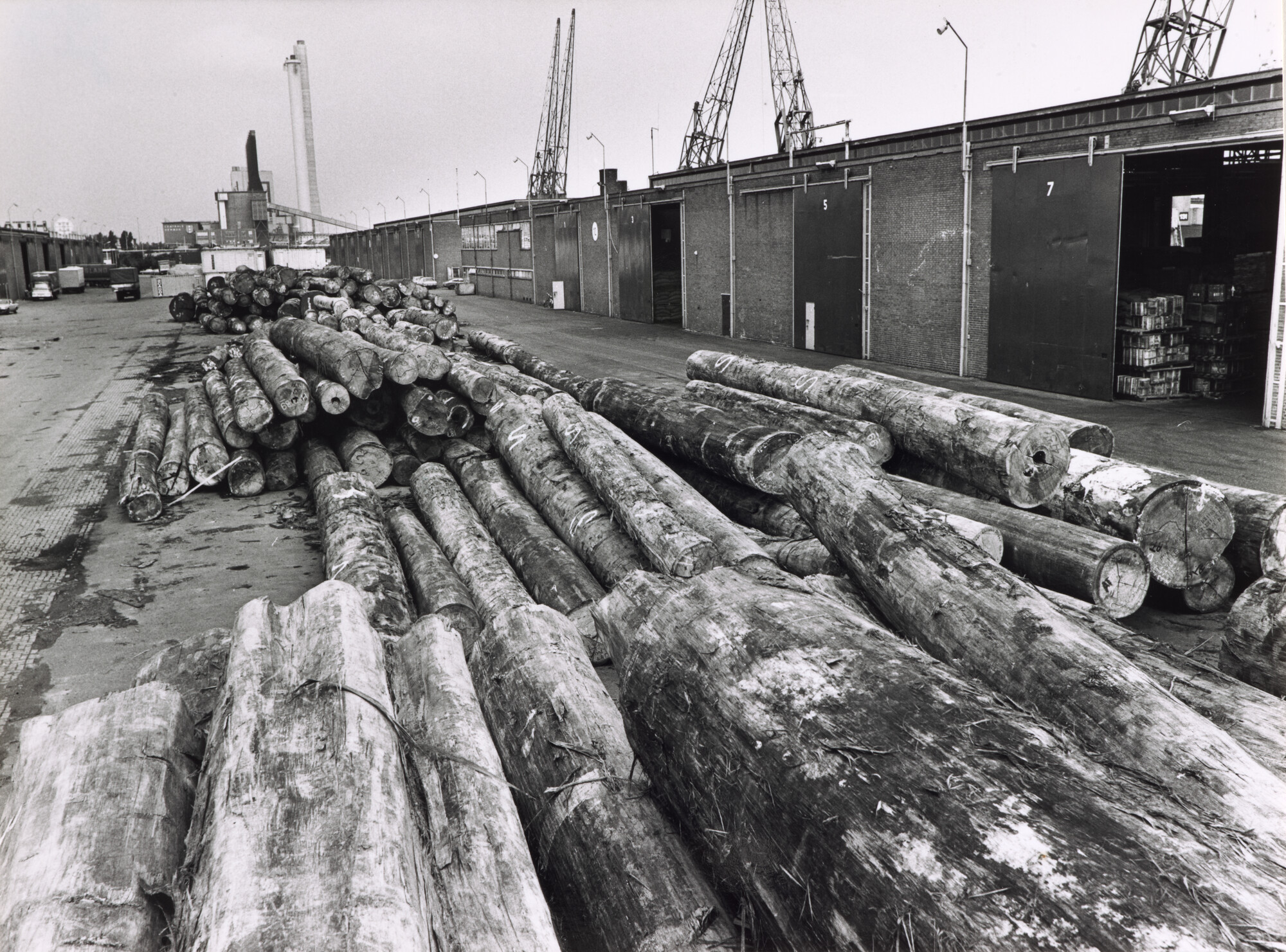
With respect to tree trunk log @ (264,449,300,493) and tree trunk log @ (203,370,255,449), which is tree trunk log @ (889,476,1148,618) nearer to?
tree trunk log @ (264,449,300,493)

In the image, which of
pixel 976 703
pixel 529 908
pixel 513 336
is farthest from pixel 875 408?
pixel 513 336

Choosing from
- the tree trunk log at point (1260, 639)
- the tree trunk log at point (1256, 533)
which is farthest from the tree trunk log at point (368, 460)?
the tree trunk log at point (1260, 639)

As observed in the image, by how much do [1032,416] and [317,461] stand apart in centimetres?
735

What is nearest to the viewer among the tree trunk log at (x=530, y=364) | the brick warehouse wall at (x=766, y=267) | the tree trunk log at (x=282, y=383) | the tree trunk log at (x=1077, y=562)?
the tree trunk log at (x=1077, y=562)

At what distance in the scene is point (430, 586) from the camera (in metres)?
6.78

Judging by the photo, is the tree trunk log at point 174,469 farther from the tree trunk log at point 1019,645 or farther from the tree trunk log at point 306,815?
the tree trunk log at point 1019,645

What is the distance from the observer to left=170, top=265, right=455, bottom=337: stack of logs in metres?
24.9

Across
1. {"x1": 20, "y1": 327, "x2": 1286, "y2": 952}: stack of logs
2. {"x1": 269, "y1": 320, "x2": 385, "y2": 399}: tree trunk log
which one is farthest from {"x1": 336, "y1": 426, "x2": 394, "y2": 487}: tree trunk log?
{"x1": 20, "y1": 327, "x2": 1286, "y2": 952}: stack of logs

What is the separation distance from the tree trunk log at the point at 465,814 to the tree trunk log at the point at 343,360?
712cm

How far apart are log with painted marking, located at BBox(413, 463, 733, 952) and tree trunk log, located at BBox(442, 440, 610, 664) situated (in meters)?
1.52

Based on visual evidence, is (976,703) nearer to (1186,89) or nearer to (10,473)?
(10,473)

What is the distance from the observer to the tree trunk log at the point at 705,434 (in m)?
7.66

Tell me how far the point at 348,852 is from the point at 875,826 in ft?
4.49

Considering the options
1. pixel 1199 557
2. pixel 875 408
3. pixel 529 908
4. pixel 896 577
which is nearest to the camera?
pixel 529 908
